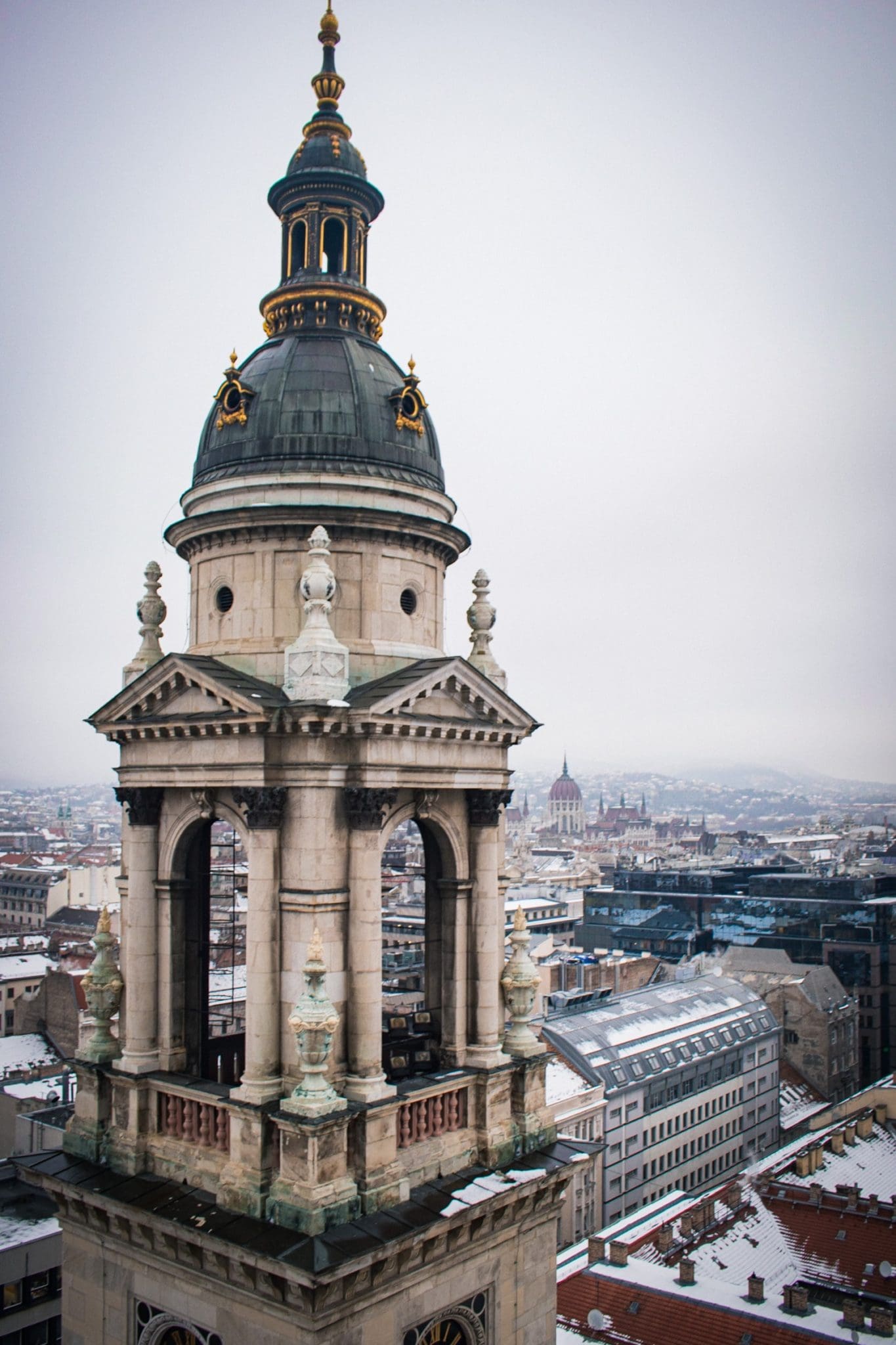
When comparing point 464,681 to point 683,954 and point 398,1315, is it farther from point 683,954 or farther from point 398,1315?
point 683,954

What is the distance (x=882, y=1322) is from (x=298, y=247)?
40201 mm

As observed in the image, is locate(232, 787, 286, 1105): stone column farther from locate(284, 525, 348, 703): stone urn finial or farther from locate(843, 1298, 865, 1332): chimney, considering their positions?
locate(843, 1298, 865, 1332): chimney

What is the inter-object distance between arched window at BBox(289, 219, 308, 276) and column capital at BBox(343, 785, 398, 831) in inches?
449

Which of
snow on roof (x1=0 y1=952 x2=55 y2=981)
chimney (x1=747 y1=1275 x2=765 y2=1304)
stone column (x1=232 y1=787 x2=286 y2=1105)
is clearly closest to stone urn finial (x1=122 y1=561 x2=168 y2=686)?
stone column (x1=232 y1=787 x2=286 y2=1105)

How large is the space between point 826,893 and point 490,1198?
4864 inches

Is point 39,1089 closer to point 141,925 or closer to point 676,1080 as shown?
point 676,1080

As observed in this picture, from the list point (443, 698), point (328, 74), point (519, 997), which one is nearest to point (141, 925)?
point (443, 698)

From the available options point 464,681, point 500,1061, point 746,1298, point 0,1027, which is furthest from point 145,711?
point 0,1027

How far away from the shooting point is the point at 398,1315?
1916 cm

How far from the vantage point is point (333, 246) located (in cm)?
2462

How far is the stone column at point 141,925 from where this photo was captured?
22.2m

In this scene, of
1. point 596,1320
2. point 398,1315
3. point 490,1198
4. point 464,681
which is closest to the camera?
point 398,1315

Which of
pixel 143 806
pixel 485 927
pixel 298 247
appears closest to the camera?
pixel 143 806

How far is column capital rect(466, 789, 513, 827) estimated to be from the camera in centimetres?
2283
